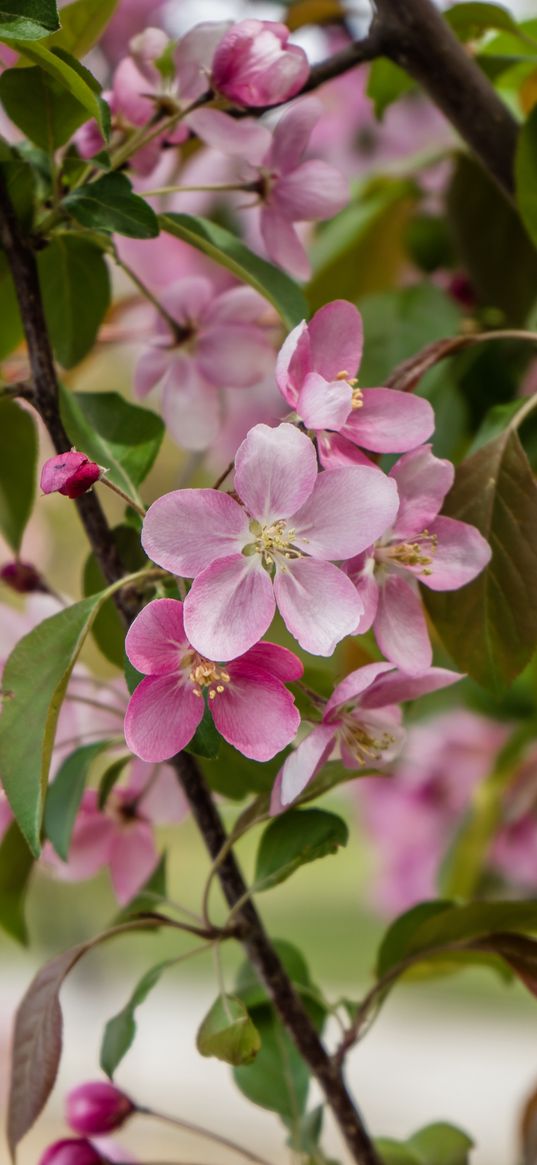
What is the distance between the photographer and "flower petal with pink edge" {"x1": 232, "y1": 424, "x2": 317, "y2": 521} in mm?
312

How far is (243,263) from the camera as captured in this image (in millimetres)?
416

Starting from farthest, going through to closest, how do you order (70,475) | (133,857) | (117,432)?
(133,857) → (117,432) → (70,475)

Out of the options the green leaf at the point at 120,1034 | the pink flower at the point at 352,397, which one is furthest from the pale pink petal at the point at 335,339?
the green leaf at the point at 120,1034

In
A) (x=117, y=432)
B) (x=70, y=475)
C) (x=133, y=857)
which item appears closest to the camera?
(x=70, y=475)

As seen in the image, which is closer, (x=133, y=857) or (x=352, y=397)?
(x=352, y=397)

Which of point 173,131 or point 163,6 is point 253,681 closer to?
point 173,131

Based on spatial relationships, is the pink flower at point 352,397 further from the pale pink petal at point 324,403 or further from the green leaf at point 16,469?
the green leaf at point 16,469

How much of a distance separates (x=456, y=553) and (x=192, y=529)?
10cm

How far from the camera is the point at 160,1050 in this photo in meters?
3.09

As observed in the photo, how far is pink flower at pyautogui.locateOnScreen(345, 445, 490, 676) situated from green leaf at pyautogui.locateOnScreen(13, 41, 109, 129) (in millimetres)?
131

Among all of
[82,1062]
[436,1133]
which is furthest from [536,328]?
[82,1062]

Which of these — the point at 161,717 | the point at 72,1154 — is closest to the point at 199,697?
the point at 161,717

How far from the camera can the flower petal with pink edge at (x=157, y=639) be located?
31cm

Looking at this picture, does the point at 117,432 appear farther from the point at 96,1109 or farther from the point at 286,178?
the point at 96,1109
